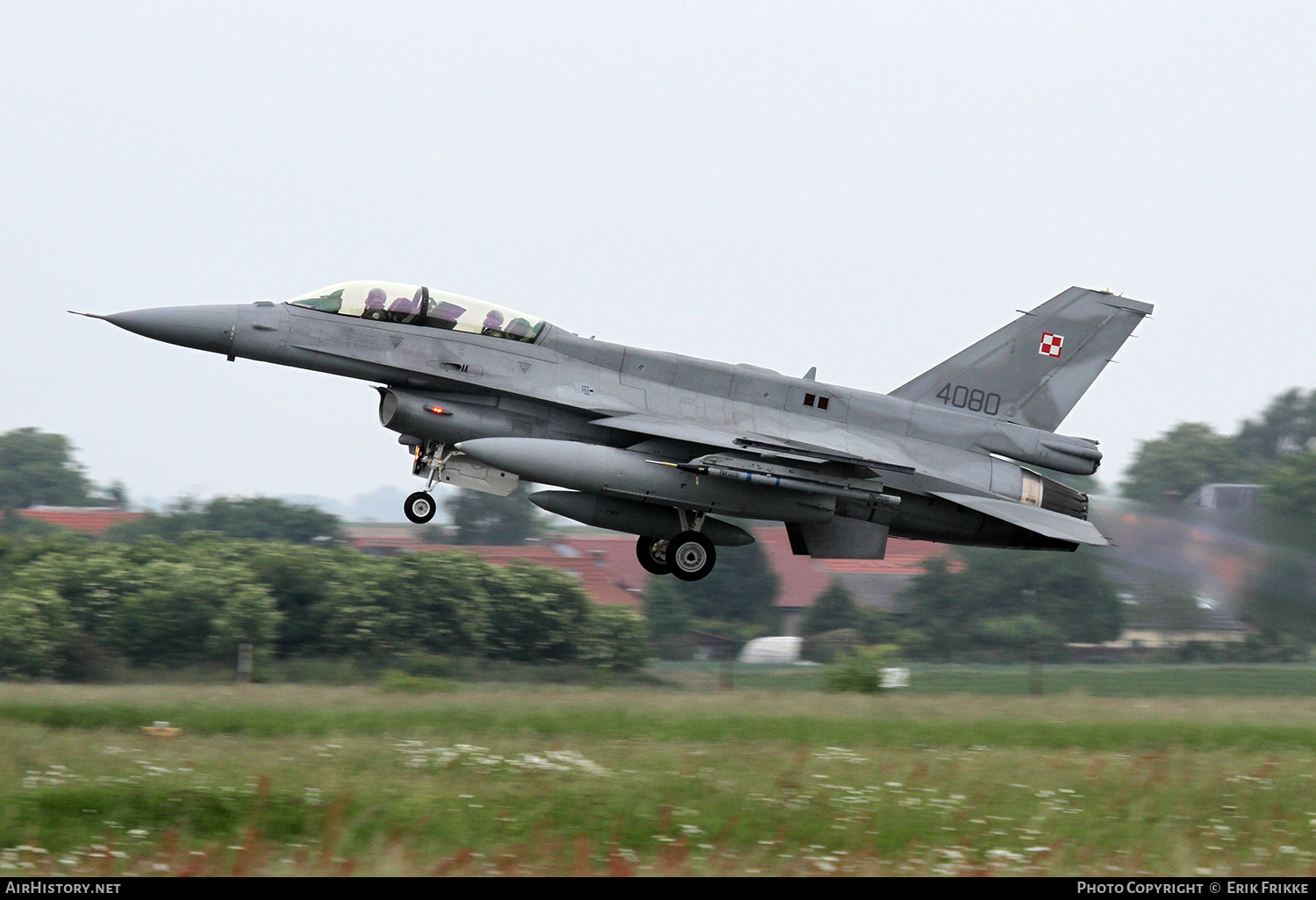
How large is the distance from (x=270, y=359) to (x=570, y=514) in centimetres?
396

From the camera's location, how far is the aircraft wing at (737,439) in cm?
1490

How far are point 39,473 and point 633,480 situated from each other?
2760 inches

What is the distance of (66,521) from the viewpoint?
64500 mm

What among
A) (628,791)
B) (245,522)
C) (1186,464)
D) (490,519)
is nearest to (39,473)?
(245,522)

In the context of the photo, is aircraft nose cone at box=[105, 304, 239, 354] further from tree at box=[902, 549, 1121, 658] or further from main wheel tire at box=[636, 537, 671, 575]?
tree at box=[902, 549, 1121, 658]

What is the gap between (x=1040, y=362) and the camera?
56.5ft

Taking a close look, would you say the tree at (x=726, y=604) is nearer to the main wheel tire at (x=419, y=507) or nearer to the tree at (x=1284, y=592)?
the tree at (x=1284, y=592)

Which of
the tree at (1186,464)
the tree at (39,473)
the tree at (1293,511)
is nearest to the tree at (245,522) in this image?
the tree at (39,473)

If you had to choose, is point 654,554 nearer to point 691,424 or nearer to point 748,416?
Answer: point 691,424

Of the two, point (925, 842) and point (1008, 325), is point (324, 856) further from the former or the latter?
point (1008, 325)

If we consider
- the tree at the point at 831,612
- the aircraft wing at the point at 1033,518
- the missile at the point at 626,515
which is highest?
the aircraft wing at the point at 1033,518

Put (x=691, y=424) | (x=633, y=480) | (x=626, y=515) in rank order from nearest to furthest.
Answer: (x=633, y=480) < (x=691, y=424) < (x=626, y=515)

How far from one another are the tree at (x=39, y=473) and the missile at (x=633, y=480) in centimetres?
6839

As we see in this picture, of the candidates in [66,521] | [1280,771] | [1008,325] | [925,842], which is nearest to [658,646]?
[1008,325]
